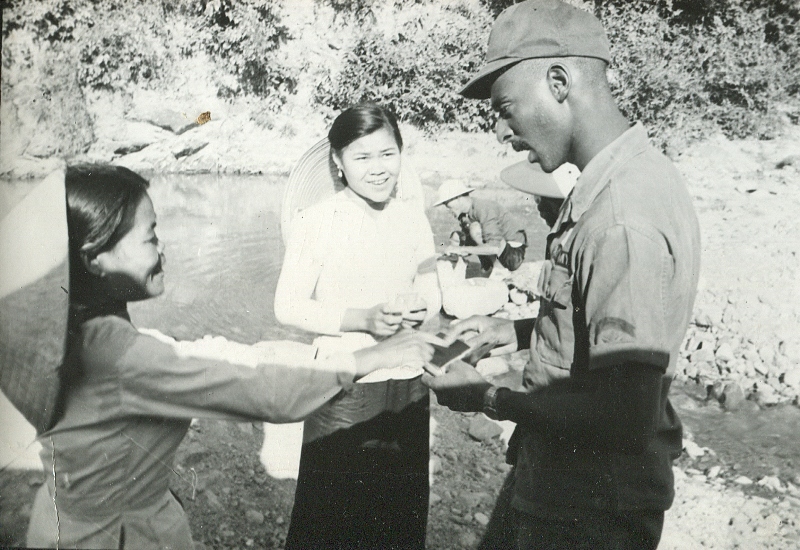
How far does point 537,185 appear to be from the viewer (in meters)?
2.48

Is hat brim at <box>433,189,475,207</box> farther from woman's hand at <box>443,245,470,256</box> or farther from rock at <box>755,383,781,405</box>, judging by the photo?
rock at <box>755,383,781,405</box>

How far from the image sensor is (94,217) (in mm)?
1957

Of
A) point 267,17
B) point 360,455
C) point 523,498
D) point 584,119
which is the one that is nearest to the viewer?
point 584,119

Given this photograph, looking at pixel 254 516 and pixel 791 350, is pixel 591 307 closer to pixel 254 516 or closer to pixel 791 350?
pixel 791 350

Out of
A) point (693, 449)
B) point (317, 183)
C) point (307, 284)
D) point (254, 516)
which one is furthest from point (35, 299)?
point (693, 449)

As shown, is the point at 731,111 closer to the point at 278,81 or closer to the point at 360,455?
the point at 278,81

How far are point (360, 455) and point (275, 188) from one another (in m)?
1.04

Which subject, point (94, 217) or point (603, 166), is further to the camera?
point (94, 217)

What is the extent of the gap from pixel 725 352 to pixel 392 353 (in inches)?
55.8

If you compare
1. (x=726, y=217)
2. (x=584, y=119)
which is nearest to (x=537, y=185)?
(x=726, y=217)

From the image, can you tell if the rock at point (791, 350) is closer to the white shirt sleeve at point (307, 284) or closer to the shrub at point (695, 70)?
the shrub at point (695, 70)

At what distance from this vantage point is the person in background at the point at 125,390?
6.53ft

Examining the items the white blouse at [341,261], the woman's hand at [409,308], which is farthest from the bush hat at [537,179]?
the woman's hand at [409,308]

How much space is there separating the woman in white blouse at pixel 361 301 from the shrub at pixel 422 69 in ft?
0.48
